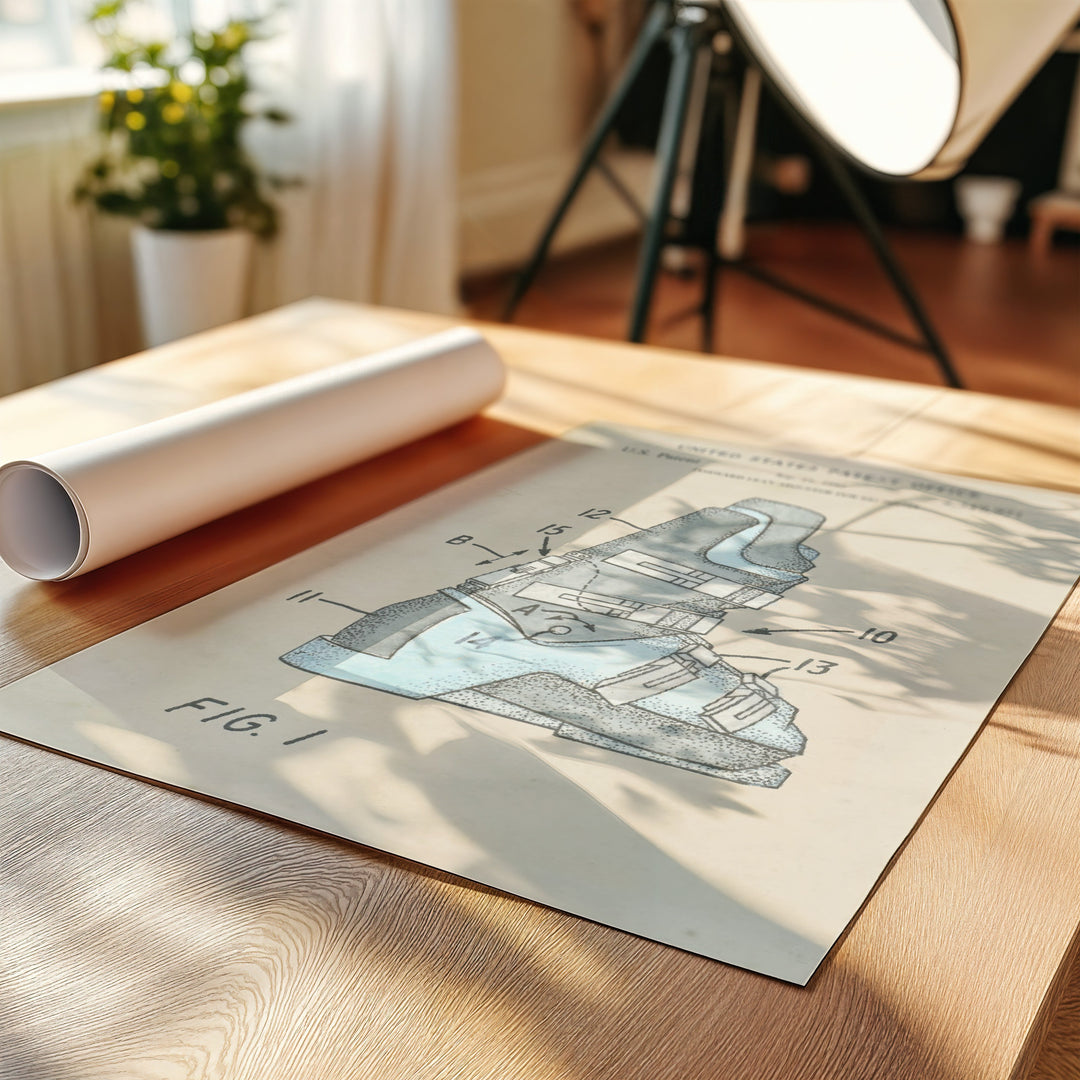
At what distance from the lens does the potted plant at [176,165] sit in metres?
2.34

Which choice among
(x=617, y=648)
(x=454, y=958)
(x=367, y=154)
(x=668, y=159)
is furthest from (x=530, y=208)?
(x=454, y=958)

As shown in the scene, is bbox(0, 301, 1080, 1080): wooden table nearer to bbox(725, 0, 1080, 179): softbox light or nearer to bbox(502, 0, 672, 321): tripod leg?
bbox(725, 0, 1080, 179): softbox light

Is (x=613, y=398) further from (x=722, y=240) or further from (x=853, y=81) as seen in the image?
Answer: (x=722, y=240)

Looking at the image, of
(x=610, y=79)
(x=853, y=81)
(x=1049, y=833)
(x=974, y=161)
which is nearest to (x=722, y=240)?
(x=610, y=79)

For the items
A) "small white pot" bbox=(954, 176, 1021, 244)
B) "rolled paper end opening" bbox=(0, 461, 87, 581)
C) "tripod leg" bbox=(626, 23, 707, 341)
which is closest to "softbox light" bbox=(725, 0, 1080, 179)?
"rolled paper end opening" bbox=(0, 461, 87, 581)

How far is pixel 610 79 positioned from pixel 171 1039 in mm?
3784

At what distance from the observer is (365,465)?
38.9 inches

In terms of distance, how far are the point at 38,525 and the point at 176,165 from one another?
1.78m

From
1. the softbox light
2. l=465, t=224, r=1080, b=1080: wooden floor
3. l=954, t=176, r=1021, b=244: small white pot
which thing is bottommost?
l=465, t=224, r=1080, b=1080: wooden floor

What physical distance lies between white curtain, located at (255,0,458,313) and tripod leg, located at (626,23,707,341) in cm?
129

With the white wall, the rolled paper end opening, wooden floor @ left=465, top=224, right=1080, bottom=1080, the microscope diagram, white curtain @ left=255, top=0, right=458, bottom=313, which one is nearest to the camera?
the microscope diagram

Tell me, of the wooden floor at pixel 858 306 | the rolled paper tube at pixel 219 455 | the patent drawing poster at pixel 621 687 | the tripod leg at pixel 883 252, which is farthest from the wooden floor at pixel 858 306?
the patent drawing poster at pixel 621 687

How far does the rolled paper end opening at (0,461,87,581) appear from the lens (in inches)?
29.9

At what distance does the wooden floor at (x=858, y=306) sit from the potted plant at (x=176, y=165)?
35.3 inches
